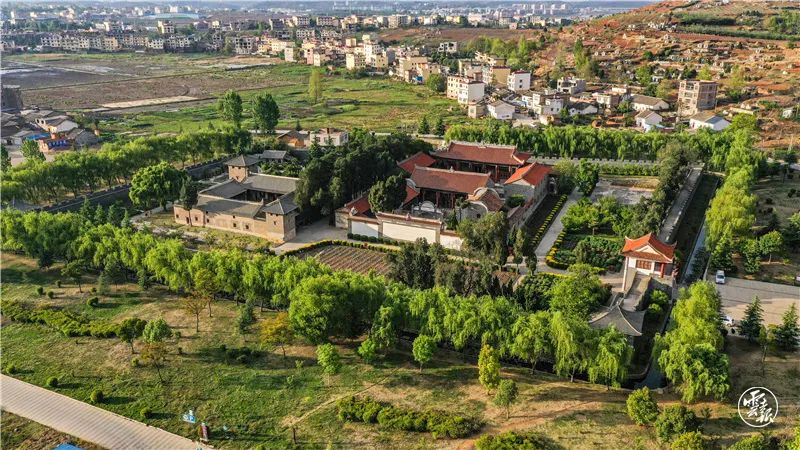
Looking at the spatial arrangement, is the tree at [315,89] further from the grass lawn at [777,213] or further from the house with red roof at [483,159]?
the grass lawn at [777,213]

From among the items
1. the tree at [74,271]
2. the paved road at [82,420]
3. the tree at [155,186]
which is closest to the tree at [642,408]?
the paved road at [82,420]

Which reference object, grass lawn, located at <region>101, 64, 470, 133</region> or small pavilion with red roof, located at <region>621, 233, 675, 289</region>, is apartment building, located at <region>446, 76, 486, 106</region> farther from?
small pavilion with red roof, located at <region>621, 233, 675, 289</region>

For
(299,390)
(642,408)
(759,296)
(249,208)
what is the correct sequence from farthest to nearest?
(249,208)
(759,296)
(299,390)
(642,408)

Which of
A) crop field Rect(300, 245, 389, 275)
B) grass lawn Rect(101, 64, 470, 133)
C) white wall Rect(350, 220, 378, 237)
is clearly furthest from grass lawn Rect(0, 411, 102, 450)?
grass lawn Rect(101, 64, 470, 133)

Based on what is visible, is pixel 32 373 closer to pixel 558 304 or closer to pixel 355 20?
pixel 558 304

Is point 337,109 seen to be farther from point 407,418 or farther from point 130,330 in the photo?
point 407,418

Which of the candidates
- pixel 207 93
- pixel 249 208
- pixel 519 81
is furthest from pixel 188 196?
pixel 519 81
